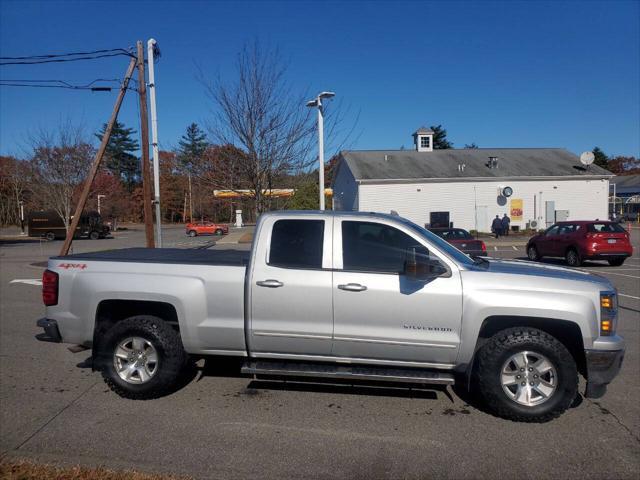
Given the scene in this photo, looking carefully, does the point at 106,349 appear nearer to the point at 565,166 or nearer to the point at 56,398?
the point at 56,398

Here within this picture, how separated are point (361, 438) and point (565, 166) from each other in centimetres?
3879

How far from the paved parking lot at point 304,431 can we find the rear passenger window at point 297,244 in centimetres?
133

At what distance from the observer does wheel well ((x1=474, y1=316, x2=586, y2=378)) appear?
4574mm

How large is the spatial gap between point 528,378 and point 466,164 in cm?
3554

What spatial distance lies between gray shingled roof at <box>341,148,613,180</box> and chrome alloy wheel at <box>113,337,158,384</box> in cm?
3070

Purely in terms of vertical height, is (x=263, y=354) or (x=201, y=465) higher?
(x=263, y=354)

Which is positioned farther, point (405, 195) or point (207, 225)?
point (207, 225)

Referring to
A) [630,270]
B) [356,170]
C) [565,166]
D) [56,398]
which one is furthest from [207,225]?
[56,398]

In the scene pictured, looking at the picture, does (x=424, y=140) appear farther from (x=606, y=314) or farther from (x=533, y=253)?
(x=606, y=314)

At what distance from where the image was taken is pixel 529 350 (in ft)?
14.7

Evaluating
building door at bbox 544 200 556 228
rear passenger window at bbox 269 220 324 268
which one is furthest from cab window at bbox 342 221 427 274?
building door at bbox 544 200 556 228

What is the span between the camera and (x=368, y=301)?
4609 millimetres

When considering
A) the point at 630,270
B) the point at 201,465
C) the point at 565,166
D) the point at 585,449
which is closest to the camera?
the point at 201,465

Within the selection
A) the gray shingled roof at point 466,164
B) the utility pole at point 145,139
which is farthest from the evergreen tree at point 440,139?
the utility pole at point 145,139
